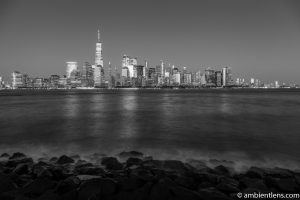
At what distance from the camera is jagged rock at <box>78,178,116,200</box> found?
240 inches

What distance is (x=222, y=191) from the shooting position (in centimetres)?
677

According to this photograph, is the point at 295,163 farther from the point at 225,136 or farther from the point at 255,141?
the point at 225,136

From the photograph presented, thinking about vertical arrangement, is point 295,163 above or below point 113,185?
below

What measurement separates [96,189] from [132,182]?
1.01 metres

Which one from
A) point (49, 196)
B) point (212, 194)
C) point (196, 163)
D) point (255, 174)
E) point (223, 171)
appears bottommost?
point (196, 163)

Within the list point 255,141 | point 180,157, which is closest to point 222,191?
point 180,157

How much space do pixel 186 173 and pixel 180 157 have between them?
363cm

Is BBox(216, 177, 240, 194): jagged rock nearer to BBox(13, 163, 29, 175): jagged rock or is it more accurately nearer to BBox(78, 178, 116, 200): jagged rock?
BBox(78, 178, 116, 200): jagged rock

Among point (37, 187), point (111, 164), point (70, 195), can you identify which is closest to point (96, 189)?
point (70, 195)

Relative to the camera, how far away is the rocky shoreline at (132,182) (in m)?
6.14

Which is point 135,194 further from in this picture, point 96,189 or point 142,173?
point 142,173

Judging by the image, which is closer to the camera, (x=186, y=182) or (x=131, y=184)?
(x=131, y=184)

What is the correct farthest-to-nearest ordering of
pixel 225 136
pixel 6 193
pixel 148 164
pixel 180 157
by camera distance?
1. pixel 225 136
2. pixel 180 157
3. pixel 148 164
4. pixel 6 193

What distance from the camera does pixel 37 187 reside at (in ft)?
21.7
